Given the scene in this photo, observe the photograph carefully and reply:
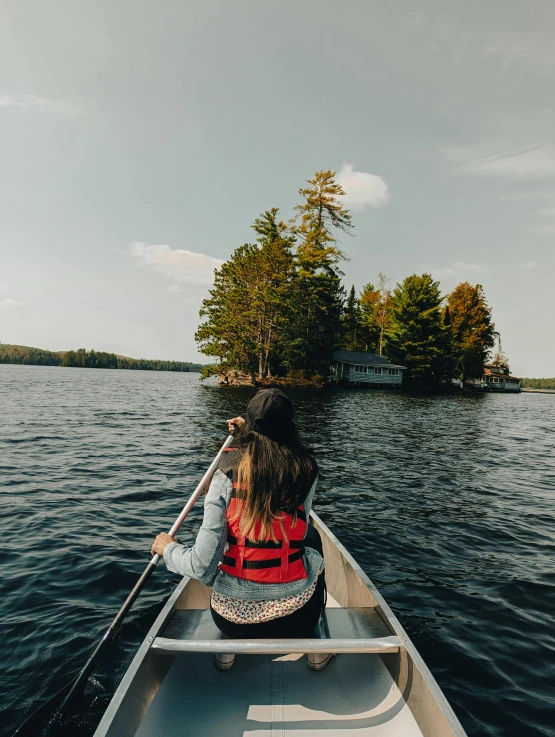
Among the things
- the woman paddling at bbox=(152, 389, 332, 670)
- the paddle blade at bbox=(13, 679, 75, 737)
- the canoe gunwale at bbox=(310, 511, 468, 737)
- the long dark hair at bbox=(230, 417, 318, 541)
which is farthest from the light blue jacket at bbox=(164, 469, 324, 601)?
the paddle blade at bbox=(13, 679, 75, 737)

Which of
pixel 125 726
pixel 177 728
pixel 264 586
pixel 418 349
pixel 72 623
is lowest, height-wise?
pixel 72 623

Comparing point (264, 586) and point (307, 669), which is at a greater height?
point (264, 586)

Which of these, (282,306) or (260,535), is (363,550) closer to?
(260,535)

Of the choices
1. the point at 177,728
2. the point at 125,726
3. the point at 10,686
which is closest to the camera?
the point at 125,726

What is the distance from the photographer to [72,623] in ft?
16.3

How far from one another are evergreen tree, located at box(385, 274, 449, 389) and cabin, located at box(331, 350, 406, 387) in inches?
143

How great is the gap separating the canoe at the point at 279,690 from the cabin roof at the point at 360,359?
55.4 m

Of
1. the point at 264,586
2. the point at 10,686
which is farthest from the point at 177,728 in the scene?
the point at 10,686

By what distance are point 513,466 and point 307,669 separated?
13.4m

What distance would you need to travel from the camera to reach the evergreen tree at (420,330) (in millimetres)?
65438

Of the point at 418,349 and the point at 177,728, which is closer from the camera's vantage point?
the point at 177,728

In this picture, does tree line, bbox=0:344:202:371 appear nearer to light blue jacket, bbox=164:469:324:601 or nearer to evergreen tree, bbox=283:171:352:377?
evergreen tree, bbox=283:171:352:377

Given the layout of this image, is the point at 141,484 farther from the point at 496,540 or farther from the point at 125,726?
the point at 125,726

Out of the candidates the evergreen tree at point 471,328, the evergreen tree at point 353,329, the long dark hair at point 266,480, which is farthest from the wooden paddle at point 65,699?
the evergreen tree at point 471,328
